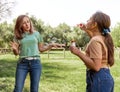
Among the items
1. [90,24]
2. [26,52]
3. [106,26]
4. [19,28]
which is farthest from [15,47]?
[106,26]

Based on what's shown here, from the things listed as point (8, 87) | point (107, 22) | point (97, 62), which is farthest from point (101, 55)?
point (8, 87)

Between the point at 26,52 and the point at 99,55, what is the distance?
102 inches

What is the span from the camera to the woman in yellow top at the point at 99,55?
4.48 meters

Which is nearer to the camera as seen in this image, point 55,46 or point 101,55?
point 101,55

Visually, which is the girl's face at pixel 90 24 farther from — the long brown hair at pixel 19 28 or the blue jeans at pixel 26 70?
the long brown hair at pixel 19 28

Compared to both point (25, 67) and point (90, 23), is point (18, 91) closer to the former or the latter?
point (25, 67)

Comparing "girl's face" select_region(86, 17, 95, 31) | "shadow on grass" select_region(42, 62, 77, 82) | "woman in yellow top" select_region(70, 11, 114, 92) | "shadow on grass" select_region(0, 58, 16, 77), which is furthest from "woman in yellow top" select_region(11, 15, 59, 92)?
"shadow on grass" select_region(0, 58, 16, 77)

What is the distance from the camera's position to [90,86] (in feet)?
15.2

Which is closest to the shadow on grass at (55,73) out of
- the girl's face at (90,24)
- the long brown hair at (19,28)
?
the long brown hair at (19,28)

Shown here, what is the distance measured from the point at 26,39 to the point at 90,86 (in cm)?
251

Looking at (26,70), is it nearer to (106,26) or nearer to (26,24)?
(26,24)

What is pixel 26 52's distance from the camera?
6.83 meters

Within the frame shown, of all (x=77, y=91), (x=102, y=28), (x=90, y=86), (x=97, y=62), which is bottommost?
(x=77, y=91)

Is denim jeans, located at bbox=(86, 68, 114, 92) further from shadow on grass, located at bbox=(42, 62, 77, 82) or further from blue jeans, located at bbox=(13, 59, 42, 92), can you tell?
shadow on grass, located at bbox=(42, 62, 77, 82)
